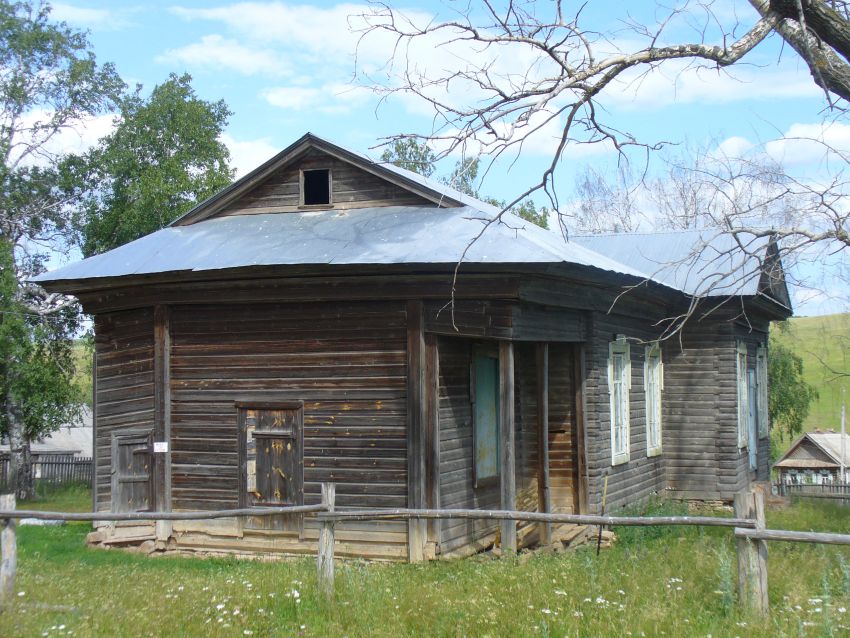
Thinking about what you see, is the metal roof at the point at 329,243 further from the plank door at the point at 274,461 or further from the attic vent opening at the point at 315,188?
the plank door at the point at 274,461

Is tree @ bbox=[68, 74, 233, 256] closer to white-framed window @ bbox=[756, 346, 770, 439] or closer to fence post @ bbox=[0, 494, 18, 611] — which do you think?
white-framed window @ bbox=[756, 346, 770, 439]

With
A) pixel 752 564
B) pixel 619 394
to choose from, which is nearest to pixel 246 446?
pixel 619 394

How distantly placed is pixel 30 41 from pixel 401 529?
20.3 meters

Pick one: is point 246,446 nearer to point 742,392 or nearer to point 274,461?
point 274,461

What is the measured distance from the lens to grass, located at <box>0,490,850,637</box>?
22.7ft

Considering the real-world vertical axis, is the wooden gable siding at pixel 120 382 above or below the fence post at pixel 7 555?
above

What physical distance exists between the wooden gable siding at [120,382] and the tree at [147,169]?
43.3 ft

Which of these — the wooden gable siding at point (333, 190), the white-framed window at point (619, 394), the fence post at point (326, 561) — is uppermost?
the wooden gable siding at point (333, 190)

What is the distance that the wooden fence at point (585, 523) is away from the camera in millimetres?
7121

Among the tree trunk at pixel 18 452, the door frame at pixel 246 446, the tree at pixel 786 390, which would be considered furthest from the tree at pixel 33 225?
the tree at pixel 786 390

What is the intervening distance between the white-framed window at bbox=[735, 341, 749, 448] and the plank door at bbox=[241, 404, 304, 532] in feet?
31.6

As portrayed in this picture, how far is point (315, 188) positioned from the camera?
14.2 m

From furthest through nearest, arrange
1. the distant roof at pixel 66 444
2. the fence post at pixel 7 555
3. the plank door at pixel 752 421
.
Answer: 1. the distant roof at pixel 66 444
2. the plank door at pixel 752 421
3. the fence post at pixel 7 555

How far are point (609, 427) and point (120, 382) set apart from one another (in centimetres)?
741
